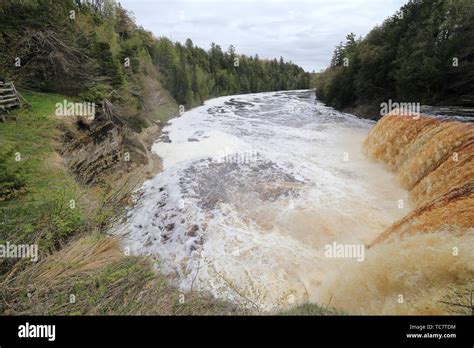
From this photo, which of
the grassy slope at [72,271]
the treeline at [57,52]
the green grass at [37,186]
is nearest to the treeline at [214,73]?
the treeline at [57,52]

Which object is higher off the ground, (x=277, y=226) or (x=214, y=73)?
(x=214, y=73)

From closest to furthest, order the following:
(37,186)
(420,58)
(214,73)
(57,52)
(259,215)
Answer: (37,186), (259,215), (57,52), (420,58), (214,73)

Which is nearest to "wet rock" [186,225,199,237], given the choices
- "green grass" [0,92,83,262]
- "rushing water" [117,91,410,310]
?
"rushing water" [117,91,410,310]

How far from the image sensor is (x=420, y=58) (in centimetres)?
2188

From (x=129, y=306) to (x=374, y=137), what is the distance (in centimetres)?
1629

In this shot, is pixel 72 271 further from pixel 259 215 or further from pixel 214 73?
pixel 214 73

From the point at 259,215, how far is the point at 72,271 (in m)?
6.57

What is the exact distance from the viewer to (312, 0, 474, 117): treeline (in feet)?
62.9

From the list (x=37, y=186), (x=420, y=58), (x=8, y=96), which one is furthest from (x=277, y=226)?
(x=420, y=58)

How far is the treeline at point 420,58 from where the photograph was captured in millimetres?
19172

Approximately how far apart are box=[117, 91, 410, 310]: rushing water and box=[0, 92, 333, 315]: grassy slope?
4.10 ft

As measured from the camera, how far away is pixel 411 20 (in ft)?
89.6
